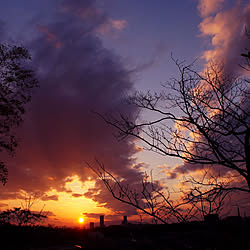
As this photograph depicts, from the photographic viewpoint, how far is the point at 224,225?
3.90m

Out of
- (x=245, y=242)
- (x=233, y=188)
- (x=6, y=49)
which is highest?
(x=6, y=49)

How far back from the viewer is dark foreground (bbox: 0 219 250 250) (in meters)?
2.90

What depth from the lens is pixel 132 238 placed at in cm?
320

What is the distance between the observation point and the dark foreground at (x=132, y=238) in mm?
2897

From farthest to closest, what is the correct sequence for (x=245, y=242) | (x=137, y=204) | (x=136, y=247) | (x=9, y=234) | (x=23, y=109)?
1. (x=23, y=109)
2. (x=137, y=204)
3. (x=9, y=234)
4. (x=245, y=242)
5. (x=136, y=247)

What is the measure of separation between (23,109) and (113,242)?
1106 cm

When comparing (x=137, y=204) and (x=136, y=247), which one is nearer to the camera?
(x=136, y=247)

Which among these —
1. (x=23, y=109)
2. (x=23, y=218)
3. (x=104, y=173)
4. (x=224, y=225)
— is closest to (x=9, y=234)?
(x=23, y=218)

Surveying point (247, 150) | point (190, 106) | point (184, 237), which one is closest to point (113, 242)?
point (184, 237)

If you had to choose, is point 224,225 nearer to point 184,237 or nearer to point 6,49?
point 184,237

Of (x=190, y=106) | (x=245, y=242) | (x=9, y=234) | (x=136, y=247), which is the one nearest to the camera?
(x=136, y=247)

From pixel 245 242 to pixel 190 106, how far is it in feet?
9.41

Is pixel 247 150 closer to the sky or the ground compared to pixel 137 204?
closer to the sky

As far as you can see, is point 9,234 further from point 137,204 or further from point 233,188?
point 233,188
